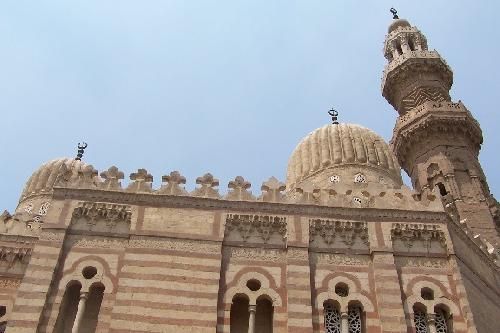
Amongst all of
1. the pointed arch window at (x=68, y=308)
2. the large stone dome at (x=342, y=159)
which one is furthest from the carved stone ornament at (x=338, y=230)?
the large stone dome at (x=342, y=159)

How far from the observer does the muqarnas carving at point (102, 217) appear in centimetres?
1130

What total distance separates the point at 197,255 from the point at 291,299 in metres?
2.03

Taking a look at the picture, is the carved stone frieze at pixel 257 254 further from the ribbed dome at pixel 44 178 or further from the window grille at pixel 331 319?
the ribbed dome at pixel 44 178

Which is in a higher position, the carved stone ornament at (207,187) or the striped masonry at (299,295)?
the carved stone ornament at (207,187)

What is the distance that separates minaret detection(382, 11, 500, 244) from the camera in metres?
16.2

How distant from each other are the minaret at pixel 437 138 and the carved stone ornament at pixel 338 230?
438cm

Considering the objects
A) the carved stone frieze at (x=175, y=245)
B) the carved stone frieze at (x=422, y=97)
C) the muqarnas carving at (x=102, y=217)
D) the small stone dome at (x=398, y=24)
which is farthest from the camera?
the small stone dome at (x=398, y=24)

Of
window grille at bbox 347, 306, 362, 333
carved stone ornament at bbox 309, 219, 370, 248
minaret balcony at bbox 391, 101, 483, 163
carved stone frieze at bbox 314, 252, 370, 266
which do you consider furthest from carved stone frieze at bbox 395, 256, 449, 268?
minaret balcony at bbox 391, 101, 483, 163

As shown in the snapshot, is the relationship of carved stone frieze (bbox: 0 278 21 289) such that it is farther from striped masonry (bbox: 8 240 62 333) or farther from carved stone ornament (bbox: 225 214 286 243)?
carved stone ornament (bbox: 225 214 286 243)

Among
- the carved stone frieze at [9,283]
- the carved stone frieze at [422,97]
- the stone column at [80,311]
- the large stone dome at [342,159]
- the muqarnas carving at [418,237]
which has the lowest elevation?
the stone column at [80,311]

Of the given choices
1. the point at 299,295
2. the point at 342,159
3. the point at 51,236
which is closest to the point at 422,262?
the point at 299,295

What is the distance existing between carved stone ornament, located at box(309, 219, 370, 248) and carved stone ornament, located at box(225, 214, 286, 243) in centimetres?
65

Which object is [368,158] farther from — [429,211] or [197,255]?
[197,255]

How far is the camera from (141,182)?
11977mm
